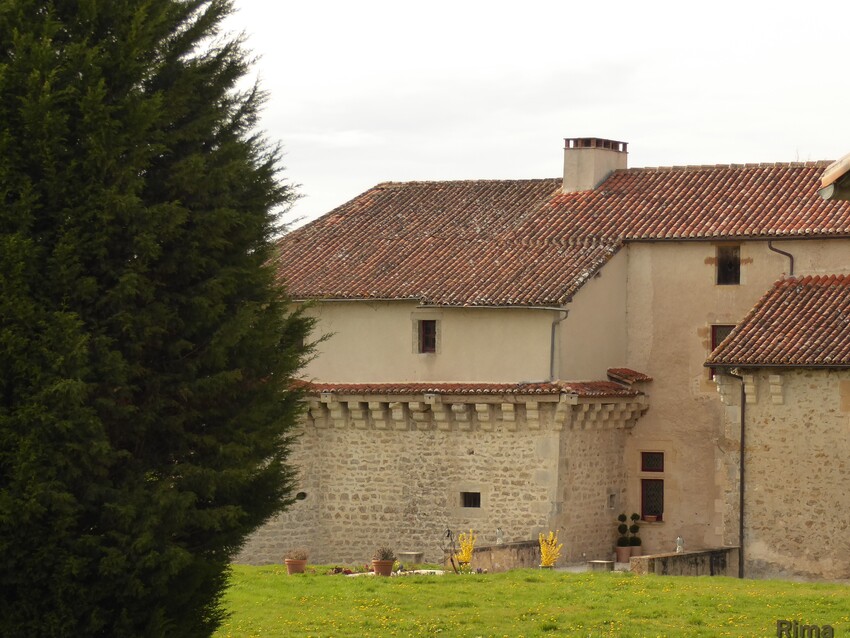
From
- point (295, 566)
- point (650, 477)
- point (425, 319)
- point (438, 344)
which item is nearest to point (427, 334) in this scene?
point (425, 319)

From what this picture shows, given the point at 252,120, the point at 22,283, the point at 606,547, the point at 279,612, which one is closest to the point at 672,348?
the point at 606,547

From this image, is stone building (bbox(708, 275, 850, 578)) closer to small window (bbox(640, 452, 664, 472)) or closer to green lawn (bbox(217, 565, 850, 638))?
green lawn (bbox(217, 565, 850, 638))

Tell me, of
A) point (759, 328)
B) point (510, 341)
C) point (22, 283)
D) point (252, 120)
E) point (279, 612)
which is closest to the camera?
point (22, 283)

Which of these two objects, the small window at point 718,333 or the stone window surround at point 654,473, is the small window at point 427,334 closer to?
the stone window surround at point 654,473

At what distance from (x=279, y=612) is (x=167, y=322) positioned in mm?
8007

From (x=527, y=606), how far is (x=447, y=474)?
10.0m

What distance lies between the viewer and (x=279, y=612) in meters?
22.6

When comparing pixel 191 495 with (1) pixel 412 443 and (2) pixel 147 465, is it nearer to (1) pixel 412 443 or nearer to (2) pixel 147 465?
(2) pixel 147 465

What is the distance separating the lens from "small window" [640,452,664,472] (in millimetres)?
33688

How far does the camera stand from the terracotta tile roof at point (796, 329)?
28859mm

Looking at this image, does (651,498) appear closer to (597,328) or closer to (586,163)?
(597,328)

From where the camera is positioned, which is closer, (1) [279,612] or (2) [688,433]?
(1) [279,612]

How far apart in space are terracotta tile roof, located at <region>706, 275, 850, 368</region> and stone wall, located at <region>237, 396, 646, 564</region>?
135 inches

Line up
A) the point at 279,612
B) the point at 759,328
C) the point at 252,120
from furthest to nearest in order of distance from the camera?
the point at 759,328
the point at 279,612
the point at 252,120
